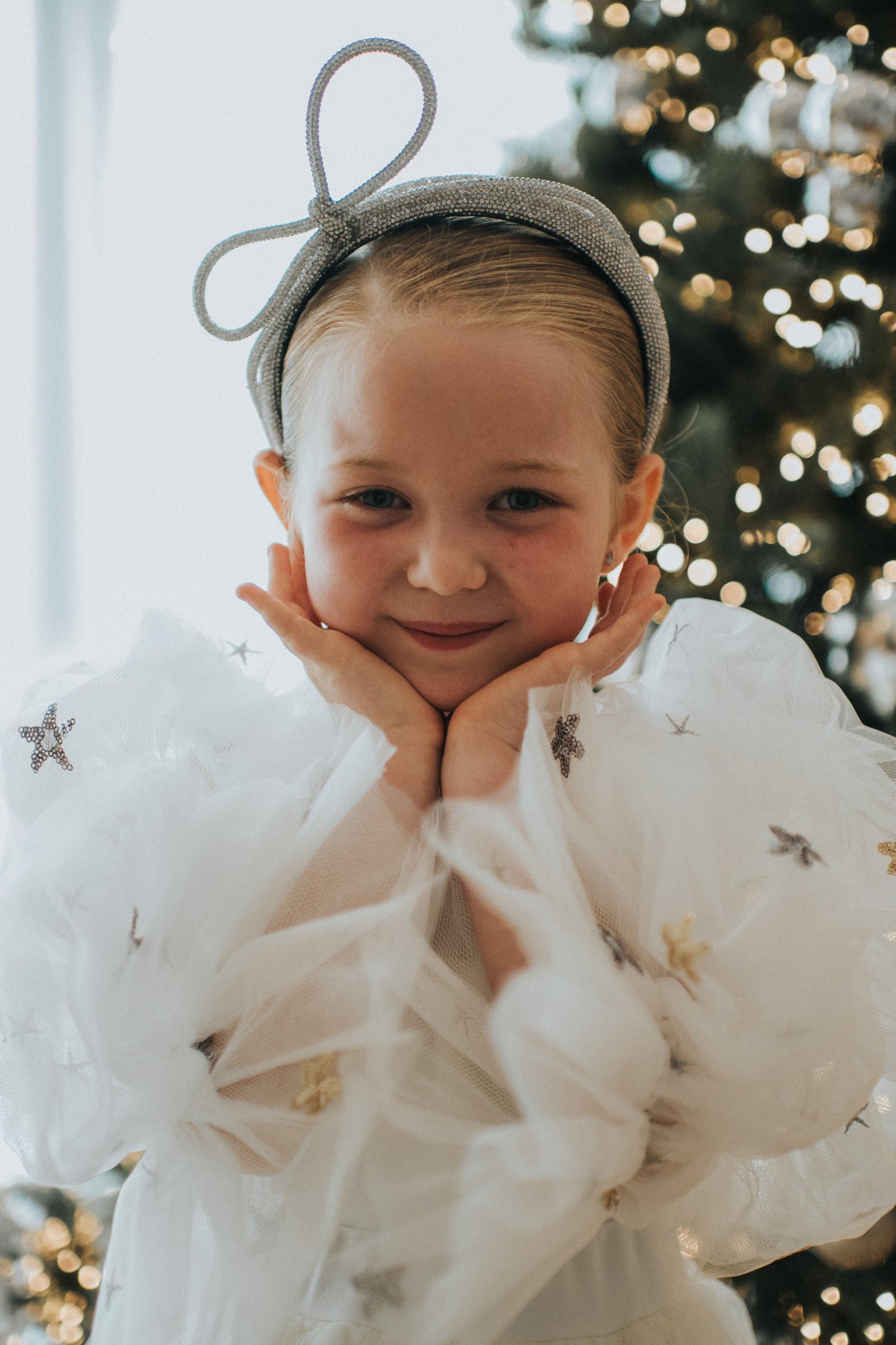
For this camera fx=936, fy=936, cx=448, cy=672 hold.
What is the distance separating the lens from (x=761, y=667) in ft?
2.29

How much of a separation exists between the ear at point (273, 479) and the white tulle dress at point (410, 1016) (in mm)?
275

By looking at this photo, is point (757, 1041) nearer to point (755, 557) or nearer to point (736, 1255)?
point (736, 1255)

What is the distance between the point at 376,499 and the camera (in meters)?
0.67

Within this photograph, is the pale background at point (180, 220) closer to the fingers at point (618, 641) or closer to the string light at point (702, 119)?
the string light at point (702, 119)

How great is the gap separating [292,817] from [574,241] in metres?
0.51

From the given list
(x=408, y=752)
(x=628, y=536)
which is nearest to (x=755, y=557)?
(x=628, y=536)

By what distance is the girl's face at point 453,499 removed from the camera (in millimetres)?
621

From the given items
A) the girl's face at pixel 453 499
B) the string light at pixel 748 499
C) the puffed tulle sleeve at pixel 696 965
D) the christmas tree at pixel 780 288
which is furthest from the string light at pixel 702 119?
the puffed tulle sleeve at pixel 696 965

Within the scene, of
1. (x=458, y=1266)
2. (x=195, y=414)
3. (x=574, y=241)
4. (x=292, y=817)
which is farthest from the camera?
(x=195, y=414)

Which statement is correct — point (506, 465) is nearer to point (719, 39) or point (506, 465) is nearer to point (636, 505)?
point (636, 505)

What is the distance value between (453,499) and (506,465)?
4cm

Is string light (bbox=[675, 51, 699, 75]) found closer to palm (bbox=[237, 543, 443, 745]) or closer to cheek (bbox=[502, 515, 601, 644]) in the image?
cheek (bbox=[502, 515, 601, 644])

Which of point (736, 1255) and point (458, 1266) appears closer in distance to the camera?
point (458, 1266)

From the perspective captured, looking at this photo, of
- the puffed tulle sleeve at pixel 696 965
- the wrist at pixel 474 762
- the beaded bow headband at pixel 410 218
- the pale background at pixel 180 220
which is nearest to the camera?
the puffed tulle sleeve at pixel 696 965
